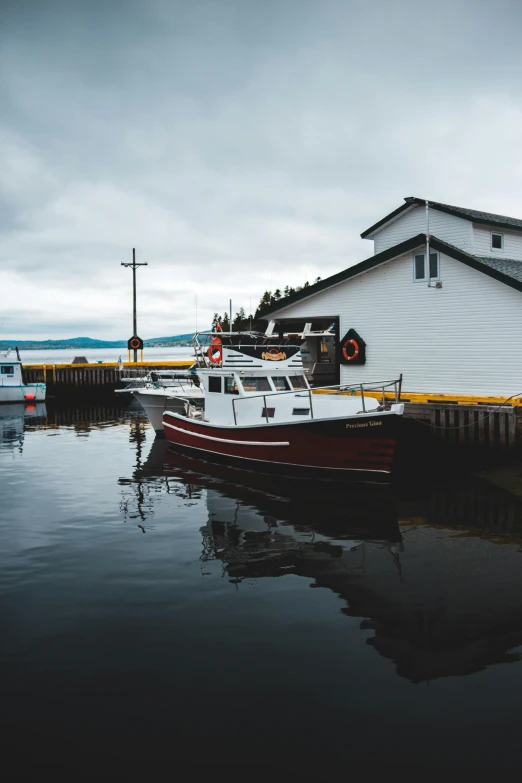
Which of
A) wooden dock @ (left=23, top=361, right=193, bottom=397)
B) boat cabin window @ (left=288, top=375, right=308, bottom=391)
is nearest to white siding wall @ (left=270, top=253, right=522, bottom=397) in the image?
boat cabin window @ (left=288, top=375, right=308, bottom=391)

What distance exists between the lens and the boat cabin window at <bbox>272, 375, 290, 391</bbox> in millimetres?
19156

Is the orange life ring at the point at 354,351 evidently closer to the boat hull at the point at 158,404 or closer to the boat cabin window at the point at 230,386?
the boat hull at the point at 158,404

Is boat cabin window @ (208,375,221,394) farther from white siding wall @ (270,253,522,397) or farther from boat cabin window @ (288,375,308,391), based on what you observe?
white siding wall @ (270,253,522,397)

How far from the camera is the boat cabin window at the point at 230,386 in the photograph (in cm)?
1900

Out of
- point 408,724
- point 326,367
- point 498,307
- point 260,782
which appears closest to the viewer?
point 260,782

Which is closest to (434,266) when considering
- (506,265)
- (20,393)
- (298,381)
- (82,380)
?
(506,265)

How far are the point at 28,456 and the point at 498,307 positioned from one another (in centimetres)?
1685

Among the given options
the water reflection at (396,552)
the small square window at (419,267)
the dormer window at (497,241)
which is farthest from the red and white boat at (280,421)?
the dormer window at (497,241)

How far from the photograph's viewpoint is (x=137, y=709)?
609 cm

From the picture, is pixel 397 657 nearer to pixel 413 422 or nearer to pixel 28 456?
pixel 413 422

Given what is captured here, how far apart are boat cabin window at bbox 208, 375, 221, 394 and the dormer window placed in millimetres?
12835

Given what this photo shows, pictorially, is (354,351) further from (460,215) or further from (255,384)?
(255,384)

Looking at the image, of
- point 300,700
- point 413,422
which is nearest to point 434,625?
point 300,700

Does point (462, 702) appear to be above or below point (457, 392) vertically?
below
